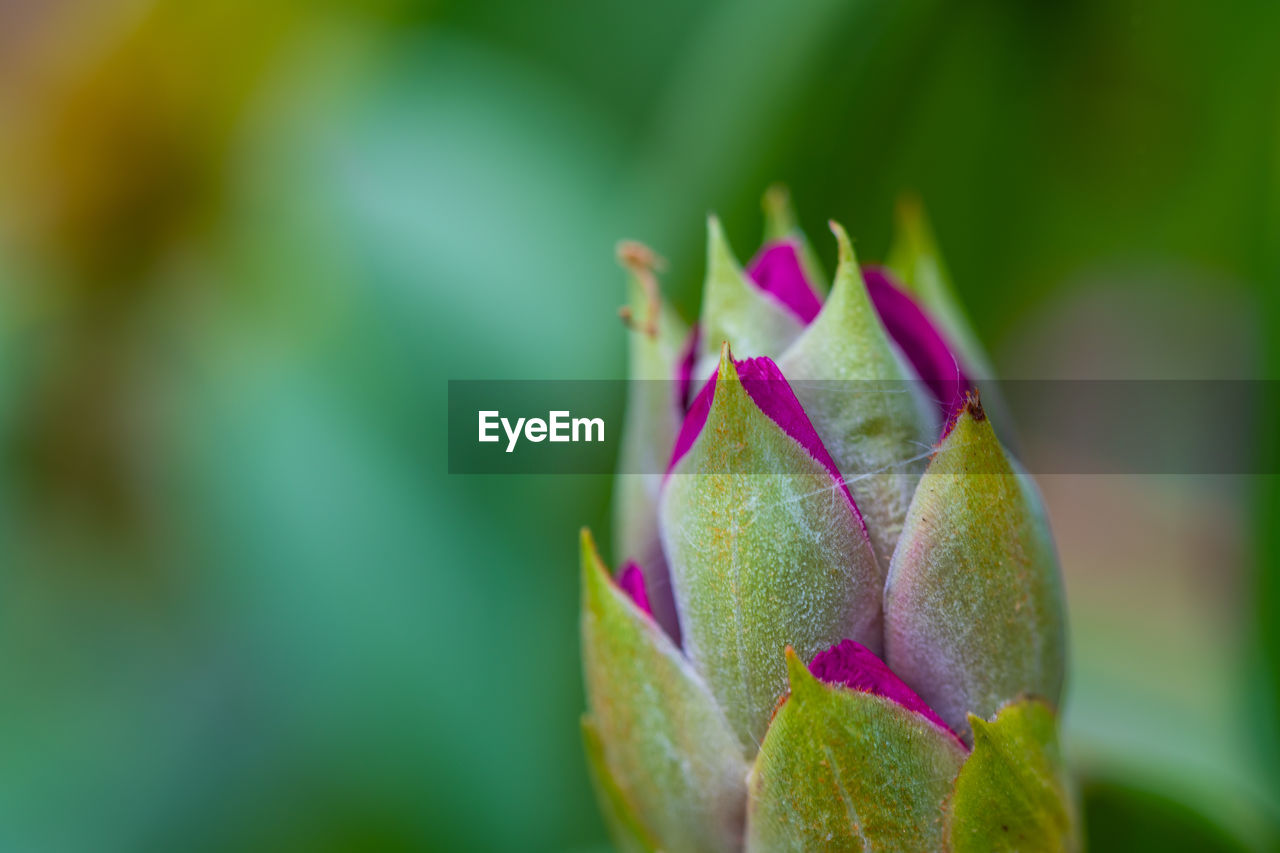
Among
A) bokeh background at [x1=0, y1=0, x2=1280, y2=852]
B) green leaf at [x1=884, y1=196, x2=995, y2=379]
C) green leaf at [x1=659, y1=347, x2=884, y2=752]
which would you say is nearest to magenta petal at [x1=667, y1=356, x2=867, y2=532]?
green leaf at [x1=659, y1=347, x2=884, y2=752]

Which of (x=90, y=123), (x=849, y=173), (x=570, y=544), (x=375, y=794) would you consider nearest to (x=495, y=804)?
(x=375, y=794)

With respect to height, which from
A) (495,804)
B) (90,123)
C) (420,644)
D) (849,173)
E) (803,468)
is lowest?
(495,804)

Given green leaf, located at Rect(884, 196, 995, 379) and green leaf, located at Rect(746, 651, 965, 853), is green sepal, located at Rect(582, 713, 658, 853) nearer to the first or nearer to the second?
green leaf, located at Rect(746, 651, 965, 853)

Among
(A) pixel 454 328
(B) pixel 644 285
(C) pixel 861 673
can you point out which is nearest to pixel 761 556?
(C) pixel 861 673

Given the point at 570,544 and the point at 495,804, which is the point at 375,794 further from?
the point at 570,544

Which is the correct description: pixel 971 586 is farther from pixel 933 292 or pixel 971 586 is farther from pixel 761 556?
pixel 933 292

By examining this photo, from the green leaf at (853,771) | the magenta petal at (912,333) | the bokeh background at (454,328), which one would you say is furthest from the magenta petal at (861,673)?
the bokeh background at (454,328)

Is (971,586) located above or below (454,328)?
below
